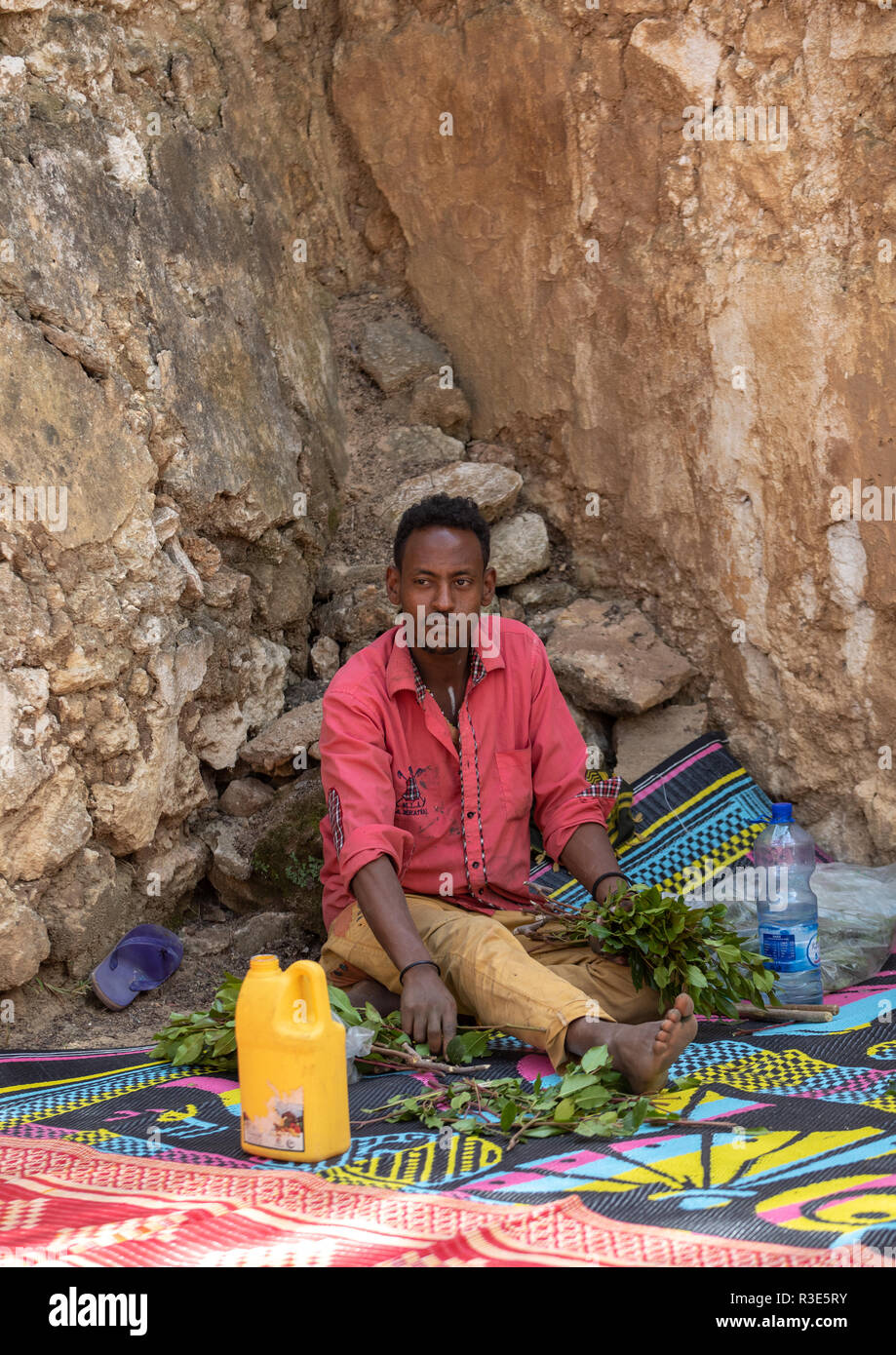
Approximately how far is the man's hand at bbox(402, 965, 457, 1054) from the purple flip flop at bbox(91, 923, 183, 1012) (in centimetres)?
127

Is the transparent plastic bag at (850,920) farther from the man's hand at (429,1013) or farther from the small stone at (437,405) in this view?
the small stone at (437,405)

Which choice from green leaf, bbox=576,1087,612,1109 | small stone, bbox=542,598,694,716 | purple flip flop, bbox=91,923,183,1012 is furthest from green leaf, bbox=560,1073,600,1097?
small stone, bbox=542,598,694,716

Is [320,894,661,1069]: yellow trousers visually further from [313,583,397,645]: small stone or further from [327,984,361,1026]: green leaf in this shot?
[313,583,397,645]: small stone

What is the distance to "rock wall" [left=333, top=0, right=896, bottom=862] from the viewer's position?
383 cm

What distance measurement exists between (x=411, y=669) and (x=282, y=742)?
0.98 m

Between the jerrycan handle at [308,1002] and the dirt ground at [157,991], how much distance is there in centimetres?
134

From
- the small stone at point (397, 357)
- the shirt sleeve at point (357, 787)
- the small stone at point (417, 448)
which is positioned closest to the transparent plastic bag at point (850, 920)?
the shirt sleeve at point (357, 787)

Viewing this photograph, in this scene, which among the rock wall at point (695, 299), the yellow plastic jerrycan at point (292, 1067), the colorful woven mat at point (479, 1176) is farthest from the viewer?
the rock wall at point (695, 299)

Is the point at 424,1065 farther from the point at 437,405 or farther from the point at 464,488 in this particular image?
the point at 437,405

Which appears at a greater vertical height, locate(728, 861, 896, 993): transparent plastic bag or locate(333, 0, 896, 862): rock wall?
locate(333, 0, 896, 862): rock wall

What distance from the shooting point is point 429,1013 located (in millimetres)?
2576

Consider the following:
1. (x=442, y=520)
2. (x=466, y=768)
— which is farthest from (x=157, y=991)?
(x=442, y=520)

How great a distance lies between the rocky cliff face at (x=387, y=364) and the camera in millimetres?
3590

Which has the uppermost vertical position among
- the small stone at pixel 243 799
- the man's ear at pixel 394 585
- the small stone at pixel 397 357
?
the small stone at pixel 397 357
